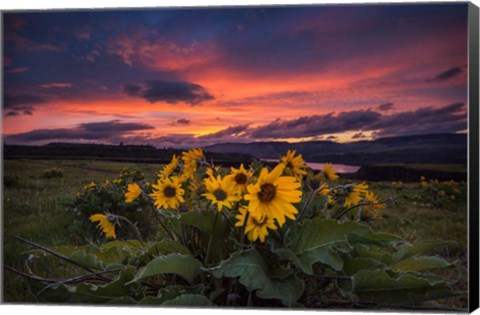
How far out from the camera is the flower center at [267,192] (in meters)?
2.27

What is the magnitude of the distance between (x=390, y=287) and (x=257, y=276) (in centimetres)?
54

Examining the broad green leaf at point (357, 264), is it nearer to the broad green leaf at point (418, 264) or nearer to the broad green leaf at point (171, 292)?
the broad green leaf at point (418, 264)

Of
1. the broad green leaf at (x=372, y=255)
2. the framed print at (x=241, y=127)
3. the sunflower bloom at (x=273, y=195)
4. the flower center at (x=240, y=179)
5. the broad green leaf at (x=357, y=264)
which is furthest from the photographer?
the framed print at (x=241, y=127)

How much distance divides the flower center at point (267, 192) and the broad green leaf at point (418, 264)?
2.45 feet

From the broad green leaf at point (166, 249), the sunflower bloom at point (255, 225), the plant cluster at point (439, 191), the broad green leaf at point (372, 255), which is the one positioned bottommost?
the broad green leaf at point (372, 255)

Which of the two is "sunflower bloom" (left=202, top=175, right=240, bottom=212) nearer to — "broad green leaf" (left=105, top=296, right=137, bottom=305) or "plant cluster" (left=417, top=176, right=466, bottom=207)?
"broad green leaf" (left=105, top=296, right=137, bottom=305)

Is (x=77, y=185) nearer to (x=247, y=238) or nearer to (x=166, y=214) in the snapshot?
(x=166, y=214)

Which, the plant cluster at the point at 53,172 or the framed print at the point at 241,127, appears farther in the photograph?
the plant cluster at the point at 53,172

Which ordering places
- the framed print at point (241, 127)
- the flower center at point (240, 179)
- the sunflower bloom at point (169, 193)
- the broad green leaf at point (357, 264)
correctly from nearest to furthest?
the flower center at point (240, 179) → the sunflower bloom at point (169, 193) → the broad green leaf at point (357, 264) → the framed print at point (241, 127)

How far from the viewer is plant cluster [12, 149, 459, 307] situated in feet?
7.75

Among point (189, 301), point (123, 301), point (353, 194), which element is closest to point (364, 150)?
point (353, 194)

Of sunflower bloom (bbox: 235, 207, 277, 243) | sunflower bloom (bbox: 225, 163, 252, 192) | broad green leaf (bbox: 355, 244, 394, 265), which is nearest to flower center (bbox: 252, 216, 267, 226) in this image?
sunflower bloom (bbox: 235, 207, 277, 243)

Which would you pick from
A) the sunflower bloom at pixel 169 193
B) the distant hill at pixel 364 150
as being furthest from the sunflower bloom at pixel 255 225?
the distant hill at pixel 364 150

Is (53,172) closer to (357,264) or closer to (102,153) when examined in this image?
(102,153)
